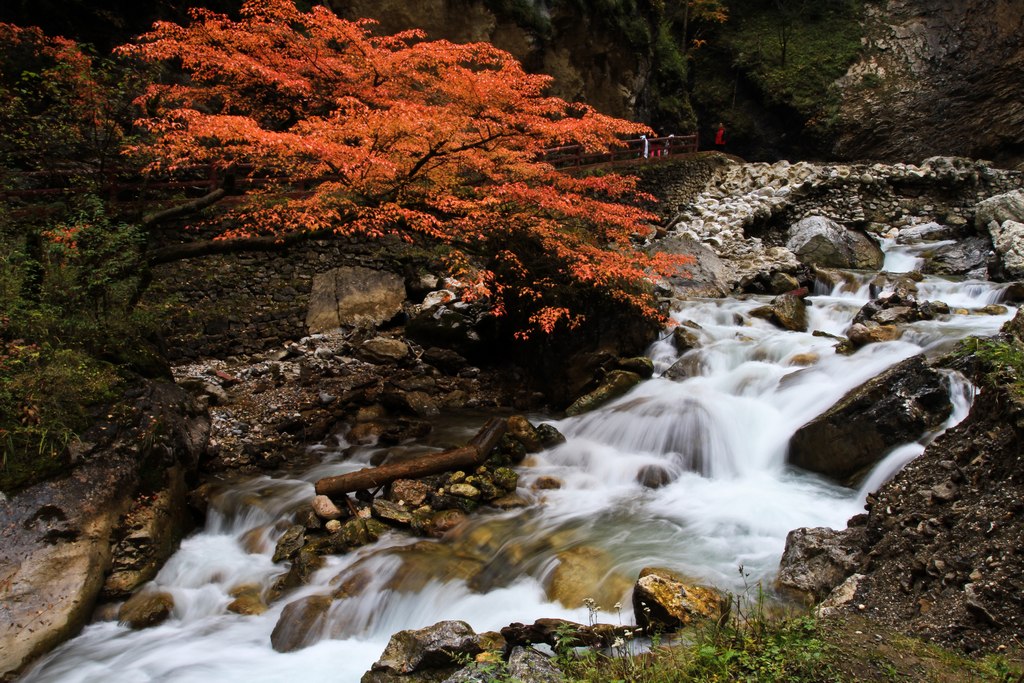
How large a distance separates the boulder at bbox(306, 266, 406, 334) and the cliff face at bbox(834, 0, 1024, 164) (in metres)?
22.9

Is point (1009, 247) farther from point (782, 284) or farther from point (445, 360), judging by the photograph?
point (445, 360)

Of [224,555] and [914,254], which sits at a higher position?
[914,254]

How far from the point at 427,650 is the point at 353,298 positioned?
9.04m

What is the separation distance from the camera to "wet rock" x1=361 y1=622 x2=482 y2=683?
13.3 ft

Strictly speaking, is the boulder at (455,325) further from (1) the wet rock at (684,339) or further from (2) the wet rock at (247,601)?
(2) the wet rock at (247,601)

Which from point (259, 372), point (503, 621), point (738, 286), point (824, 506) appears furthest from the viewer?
point (738, 286)

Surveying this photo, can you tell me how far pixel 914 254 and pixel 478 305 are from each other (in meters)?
12.7

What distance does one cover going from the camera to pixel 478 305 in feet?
37.6

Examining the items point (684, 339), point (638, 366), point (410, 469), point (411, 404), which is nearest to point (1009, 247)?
point (684, 339)

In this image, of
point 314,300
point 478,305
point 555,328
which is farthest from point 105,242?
point 555,328

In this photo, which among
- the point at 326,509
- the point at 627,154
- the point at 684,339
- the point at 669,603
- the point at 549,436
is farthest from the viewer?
the point at 627,154

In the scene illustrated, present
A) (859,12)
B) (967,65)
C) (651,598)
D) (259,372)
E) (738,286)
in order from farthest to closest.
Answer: (859,12)
(967,65)
(738,286)
(259,372)
(651,598)

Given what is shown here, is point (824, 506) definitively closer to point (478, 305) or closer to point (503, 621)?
point (503, 621)

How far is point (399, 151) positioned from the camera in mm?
9414
